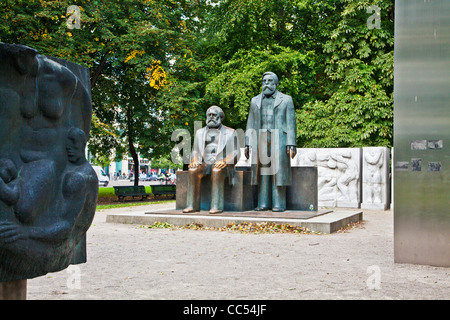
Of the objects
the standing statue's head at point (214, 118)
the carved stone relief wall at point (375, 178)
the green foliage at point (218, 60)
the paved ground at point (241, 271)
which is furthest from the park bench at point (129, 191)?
the paved ground at point (241, 271)

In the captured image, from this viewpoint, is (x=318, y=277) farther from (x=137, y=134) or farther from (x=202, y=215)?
(x=137, y=134)

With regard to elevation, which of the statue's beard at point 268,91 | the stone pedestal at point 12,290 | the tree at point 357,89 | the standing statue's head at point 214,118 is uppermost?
the tree at point 357,89

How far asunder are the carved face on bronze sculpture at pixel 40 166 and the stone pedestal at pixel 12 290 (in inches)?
10.7

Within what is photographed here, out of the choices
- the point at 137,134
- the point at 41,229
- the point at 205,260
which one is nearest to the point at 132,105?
the point at 137,134

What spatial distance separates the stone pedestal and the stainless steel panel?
5.07 m

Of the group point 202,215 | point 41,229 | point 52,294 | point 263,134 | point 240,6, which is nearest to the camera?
point 41,229

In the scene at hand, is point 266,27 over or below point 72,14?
over

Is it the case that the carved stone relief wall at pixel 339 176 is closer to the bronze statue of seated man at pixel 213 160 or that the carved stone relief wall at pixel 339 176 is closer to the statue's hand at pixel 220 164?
the bronze statue of seated man at pixel 213 160

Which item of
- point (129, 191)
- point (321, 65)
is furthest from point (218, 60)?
point (129, 191)

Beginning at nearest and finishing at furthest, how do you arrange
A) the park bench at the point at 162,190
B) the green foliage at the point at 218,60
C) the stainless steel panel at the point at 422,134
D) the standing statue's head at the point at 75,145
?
the standing statue's head at the point at 75,145 < the stainless steel panel at the point at 422,134 < the green foliage at the point at 218,60 < the park bench at the point at 162,190

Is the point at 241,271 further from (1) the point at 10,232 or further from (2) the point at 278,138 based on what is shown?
(2) the point at 278,138

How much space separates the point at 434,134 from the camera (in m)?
6.92

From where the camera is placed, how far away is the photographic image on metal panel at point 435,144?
6.88 metres

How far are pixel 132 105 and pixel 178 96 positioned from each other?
3.33m
